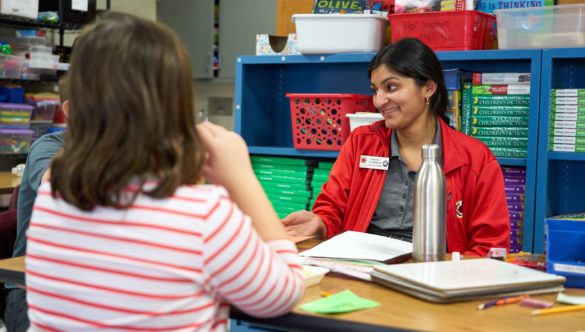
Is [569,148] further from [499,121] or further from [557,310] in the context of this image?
[557,310]

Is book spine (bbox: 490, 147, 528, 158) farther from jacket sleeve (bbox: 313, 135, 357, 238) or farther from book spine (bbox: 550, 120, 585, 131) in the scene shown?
jacket sleeve (bbox: 313, 135, 357, 238)

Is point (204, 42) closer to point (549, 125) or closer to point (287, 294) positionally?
point (549, 125)

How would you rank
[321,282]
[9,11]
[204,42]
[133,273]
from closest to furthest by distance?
→ [133,273] → [321,282] → [9,11] → [204,42]

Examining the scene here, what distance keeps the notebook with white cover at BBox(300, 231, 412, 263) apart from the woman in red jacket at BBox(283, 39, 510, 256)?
16.8 inches

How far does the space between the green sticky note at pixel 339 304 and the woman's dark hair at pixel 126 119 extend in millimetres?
342

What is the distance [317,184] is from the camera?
3.39 m

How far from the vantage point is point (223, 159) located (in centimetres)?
123

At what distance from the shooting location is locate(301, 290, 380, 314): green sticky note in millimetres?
1294

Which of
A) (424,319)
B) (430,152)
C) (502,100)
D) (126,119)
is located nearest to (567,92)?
(502,100)

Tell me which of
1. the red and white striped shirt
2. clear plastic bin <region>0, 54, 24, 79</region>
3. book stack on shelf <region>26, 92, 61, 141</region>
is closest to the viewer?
the red and white striped shirt

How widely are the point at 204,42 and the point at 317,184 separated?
313 cm

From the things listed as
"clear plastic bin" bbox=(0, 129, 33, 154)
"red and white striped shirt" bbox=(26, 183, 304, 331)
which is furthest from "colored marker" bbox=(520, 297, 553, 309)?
"clear plastic bin" bbox=(0, 129, 33, 154)

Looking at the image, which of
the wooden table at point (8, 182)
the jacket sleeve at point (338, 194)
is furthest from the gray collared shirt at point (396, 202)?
the wooden table at point (8, 182)

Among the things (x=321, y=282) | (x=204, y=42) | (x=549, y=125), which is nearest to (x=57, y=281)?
(x=321, y=282)
